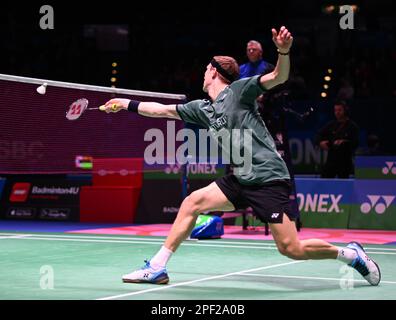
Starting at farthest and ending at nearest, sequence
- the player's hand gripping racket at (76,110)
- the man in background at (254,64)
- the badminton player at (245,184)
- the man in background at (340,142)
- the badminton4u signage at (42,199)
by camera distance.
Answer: the badminton4u signage at (42,199) → the man in background at (340,142) → the man in background at (254,64) → the player's hand gripping racket at (76,110) → the badminton player at (245,184)

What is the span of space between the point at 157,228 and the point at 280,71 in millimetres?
7544

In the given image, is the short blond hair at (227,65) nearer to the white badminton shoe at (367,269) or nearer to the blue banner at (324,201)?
the white badminton shoe at (367,269)

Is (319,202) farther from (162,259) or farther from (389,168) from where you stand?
(162,259)

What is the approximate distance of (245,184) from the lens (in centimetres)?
739

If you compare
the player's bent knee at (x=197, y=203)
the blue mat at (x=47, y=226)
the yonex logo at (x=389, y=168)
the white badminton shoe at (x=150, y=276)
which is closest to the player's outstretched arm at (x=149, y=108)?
the player's bent knee at (x=197, y=203)

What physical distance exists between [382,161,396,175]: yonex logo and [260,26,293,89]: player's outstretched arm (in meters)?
7.05

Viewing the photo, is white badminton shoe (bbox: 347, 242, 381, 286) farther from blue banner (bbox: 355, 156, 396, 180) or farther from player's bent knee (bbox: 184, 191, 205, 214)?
blue banner (bbox: 355, 156, 396, 180)

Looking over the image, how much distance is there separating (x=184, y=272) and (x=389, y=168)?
6.00 meters

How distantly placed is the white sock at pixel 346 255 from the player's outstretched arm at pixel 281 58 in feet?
5.13

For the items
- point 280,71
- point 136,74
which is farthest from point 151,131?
point 136,74

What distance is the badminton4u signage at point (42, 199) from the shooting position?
50.9 ft

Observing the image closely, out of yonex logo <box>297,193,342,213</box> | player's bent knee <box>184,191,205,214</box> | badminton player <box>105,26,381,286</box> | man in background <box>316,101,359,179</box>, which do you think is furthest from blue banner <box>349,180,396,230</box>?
player's bent knee <box>184,191,205,214</box>

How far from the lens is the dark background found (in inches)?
857
